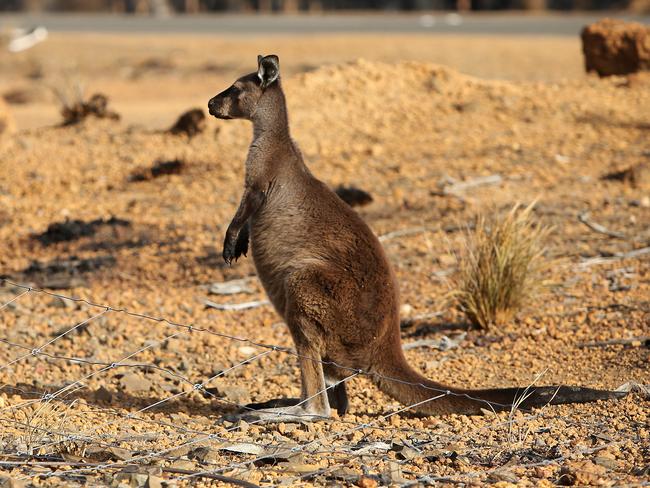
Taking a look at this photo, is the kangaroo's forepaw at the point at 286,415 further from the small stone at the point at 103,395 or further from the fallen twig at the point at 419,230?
the fallen twig at the point at 419,230

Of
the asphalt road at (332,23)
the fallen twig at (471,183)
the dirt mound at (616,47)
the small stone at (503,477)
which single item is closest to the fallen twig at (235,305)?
the fallen twig at (471,183)

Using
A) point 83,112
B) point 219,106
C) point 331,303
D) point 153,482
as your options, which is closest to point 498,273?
point 331,303

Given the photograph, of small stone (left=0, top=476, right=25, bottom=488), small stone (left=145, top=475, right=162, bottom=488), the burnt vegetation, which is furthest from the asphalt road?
small stone (left=0, top=476, right=25, bottom=488)

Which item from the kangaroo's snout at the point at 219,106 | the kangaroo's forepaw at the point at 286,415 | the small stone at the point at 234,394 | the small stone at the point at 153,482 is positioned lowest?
the small stone at the point at 234,394

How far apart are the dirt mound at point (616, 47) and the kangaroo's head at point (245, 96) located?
812 centimetres

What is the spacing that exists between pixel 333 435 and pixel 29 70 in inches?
879

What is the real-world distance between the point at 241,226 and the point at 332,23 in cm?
2684

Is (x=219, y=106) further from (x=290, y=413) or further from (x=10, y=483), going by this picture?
(x=10, y=483)

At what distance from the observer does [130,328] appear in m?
7.96

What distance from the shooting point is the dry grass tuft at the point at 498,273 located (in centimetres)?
762

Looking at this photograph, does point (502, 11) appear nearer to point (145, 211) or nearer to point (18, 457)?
point (145, 211)

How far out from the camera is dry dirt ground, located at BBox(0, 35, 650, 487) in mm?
5172

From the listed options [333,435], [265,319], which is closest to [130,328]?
[265,319]

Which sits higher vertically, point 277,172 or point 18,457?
point 277,172
